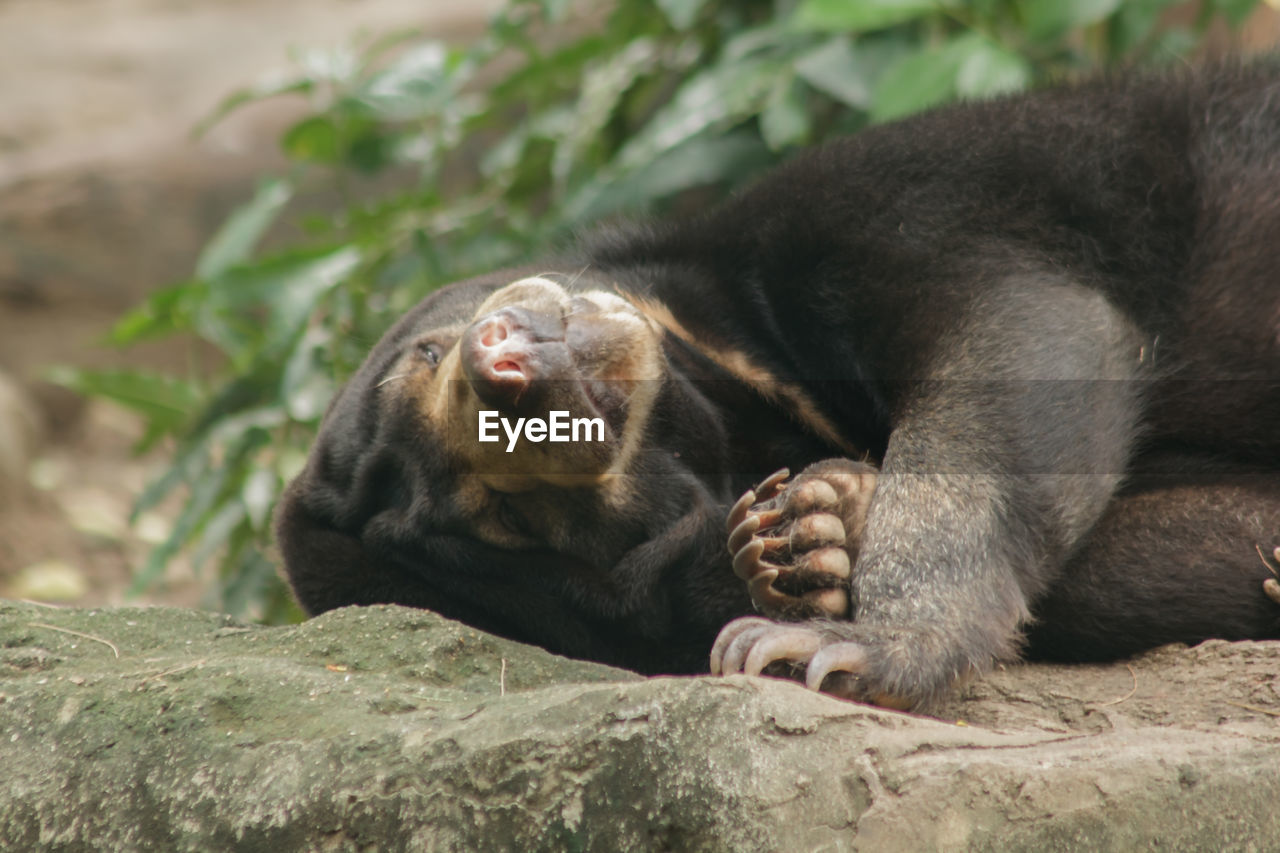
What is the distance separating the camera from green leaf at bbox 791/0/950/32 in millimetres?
4375

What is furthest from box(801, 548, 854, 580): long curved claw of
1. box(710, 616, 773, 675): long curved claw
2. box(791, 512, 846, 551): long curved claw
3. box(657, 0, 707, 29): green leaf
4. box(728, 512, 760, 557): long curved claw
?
box(657, 0, 707, 29): green leaf

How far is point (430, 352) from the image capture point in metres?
2.96

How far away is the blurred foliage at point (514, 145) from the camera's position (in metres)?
4.70

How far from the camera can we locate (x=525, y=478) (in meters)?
2.75

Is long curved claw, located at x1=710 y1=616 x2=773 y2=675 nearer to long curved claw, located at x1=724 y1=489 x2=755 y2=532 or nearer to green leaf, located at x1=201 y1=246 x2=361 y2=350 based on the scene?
long curved claw, located at x1=724 y1=489 x2=755 y2=532

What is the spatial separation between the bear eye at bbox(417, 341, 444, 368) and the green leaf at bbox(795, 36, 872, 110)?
2291 millimetres

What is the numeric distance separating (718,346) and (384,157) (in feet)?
10.5

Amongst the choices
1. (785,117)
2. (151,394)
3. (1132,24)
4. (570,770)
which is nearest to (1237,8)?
(1132,24)

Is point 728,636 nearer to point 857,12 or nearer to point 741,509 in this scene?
point 741,509

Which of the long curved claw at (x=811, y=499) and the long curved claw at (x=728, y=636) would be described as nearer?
the long curved claw at (x=728, y=636)

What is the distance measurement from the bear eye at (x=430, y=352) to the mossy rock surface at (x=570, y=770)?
0.93 meters

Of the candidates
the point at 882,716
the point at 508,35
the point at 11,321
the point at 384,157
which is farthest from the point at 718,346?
the point at 11,321

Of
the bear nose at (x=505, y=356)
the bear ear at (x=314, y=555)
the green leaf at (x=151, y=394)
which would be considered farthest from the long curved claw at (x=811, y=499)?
the green leaf at (x=151, y=394)

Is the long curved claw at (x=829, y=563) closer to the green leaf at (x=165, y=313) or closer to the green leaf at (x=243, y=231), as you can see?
the green leaf at (x=165, y=313)
